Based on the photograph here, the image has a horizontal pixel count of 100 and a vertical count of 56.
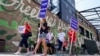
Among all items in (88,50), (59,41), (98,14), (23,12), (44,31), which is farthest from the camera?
(98,14)

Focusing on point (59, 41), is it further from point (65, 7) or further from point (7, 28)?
point (65, 7)

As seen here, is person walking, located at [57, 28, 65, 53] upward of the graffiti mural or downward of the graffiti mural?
downward

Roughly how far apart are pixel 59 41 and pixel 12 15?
3.32 meters

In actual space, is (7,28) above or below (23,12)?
below

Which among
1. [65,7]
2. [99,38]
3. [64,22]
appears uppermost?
[65,7]

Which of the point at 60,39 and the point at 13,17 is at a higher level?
the point at 13,17

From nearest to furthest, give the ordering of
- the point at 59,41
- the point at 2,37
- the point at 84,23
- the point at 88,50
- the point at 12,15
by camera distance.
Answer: the point at 59,41
the point at 2,37
the point at 12,15
the point at 88,50
the point at 84,23

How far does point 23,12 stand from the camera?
12820 millimetres

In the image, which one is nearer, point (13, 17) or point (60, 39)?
point (60, 39)

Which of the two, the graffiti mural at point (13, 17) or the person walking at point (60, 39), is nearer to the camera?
the person walking at point (60, 39)

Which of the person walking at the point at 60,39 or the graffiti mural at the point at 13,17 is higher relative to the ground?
the graffiti mural at the point at 13,17

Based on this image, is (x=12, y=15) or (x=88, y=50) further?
(x=88, y=50)

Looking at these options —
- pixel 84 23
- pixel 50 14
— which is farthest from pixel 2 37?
pixel 84 23

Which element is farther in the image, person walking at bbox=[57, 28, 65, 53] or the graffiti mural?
the graffiti mural
